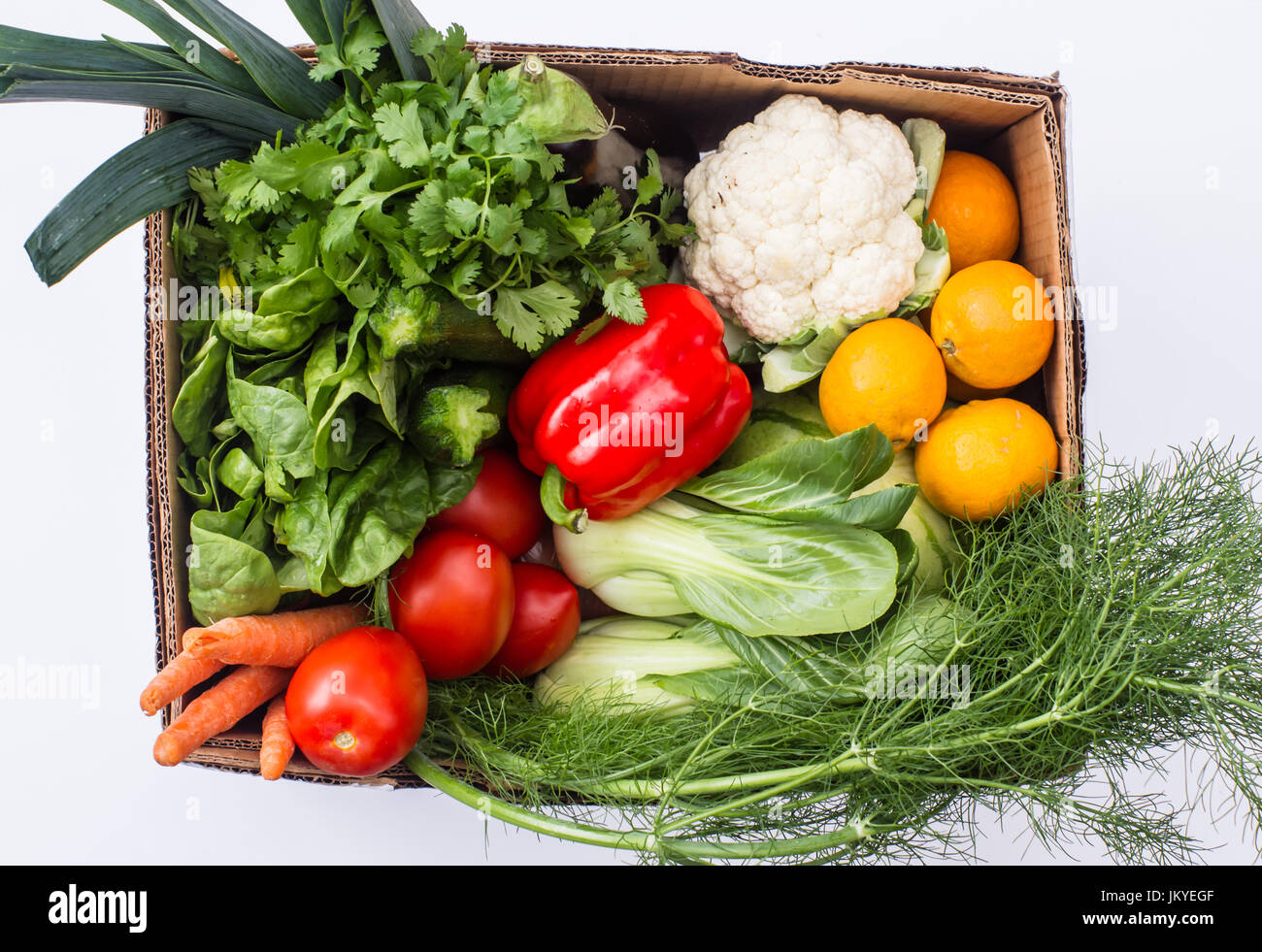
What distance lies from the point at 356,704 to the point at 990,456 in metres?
0.98

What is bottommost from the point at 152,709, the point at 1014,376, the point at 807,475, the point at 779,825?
the point at 779,825

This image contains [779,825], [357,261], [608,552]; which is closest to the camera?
[357,261]

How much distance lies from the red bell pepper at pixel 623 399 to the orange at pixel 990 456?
36 centimetres

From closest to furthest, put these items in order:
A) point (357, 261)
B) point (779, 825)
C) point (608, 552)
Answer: point (357, 261) < point (779, 825) < point (608, 552)

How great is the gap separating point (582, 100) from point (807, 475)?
2.02 feet

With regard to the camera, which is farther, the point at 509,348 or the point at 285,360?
the point at 509,348

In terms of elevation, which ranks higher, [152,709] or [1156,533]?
[1156,533]

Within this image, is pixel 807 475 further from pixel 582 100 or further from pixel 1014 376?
pixel 582 100

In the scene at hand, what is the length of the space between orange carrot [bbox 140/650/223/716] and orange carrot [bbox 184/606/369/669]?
0.04ft

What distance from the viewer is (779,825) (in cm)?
123

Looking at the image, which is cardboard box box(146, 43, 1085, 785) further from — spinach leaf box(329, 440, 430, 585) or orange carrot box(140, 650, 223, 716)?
spinach leaf box(329, 440, 430, 585)

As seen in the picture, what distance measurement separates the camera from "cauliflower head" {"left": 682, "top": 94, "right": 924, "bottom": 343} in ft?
4.33

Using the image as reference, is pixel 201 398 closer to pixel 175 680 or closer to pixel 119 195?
pixel 119 195
